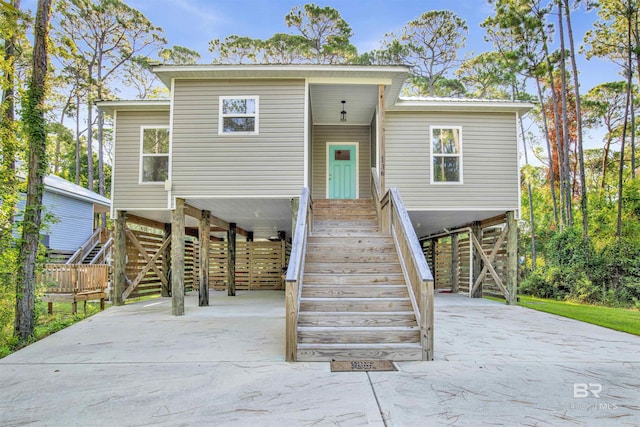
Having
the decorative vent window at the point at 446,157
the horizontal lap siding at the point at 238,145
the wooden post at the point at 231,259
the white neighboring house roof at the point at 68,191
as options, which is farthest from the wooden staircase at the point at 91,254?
the decorative vent window at the point at 446,157

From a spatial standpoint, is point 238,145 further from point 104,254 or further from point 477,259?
point 104,254

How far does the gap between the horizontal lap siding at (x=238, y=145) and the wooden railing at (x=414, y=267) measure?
7.05 ft

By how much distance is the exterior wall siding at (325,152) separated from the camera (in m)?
11.2

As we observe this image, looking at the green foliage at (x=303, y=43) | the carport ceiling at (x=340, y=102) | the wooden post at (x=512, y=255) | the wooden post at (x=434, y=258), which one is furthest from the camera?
the green foliage at (x=303, y=43)

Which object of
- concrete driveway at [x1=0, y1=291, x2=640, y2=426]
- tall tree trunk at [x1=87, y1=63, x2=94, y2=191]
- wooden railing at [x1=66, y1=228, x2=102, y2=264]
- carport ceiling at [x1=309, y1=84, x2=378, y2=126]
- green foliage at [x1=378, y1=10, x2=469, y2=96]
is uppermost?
green foliage at [x1=378, y1=10, x2=469, y2=96]

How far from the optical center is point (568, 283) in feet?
45.7

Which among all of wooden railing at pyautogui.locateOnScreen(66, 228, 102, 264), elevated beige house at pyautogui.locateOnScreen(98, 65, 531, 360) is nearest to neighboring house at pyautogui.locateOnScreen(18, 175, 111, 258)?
wooden railing at pyautogui.locateOnScreen(66, 228, 102, 264)

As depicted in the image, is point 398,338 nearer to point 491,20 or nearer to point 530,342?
point 530,342

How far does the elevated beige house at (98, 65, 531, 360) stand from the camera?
17.5ft

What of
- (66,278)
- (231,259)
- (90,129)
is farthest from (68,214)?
(66,278)

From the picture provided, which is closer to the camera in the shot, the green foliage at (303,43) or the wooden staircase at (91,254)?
the wooden staircase at (91,254)

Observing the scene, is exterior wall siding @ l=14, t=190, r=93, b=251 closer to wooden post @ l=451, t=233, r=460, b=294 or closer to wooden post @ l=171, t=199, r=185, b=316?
wooden post @ l=171, t=199, r=185, b=316

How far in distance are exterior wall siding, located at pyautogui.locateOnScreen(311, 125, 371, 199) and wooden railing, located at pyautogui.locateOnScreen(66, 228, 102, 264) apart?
10126 millimetres

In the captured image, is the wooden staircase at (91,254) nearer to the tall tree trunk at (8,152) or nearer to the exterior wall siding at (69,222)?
the exterior wall siding at (69,222)
